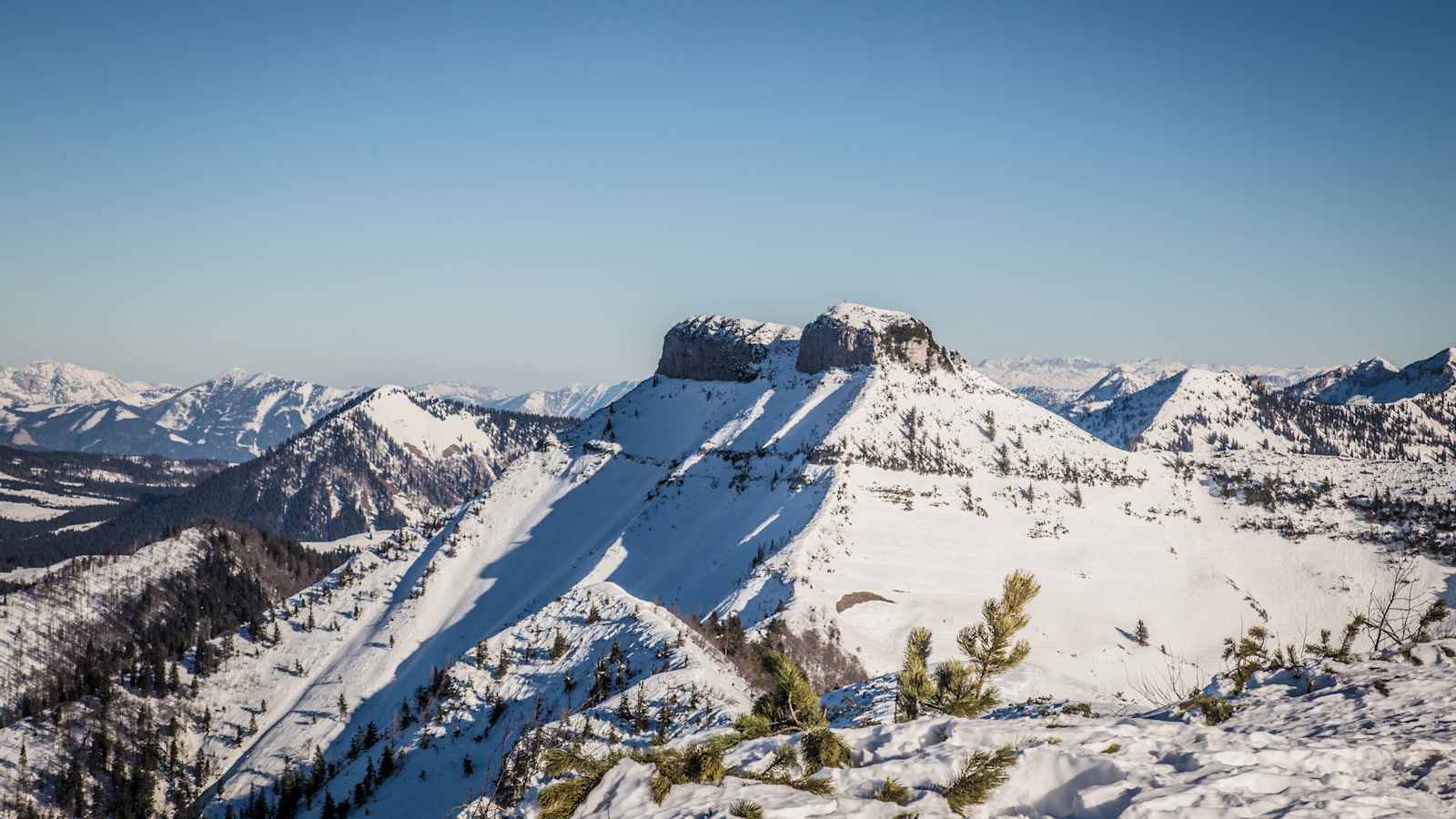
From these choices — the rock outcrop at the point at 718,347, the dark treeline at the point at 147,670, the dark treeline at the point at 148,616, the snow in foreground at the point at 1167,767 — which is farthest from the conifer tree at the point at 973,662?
the rock outcrop at the point at 718,347

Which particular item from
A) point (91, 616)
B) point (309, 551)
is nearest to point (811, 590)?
point (91, 616)

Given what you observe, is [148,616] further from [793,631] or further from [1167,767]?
[1167,767]

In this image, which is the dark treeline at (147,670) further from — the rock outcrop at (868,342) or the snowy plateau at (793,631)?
the rock outcrop at (868,342)

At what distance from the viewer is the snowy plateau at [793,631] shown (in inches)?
308

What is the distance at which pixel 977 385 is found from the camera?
135 metres

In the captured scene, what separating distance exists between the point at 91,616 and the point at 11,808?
6885 centimetres

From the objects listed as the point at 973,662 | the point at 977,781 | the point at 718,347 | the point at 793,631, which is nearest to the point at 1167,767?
the point at 977,781

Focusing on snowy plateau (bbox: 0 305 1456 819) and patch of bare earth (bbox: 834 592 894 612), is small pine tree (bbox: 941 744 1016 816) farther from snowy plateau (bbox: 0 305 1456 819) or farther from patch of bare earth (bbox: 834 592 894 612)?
patch of bare earth (bbox: 834 592 894 612)

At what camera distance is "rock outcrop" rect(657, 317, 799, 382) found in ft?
486

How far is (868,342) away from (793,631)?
81886 millimetres

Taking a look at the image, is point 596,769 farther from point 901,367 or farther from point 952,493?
point 901,367

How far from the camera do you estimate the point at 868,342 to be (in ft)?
424

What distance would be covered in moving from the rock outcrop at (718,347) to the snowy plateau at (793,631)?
3.23ft

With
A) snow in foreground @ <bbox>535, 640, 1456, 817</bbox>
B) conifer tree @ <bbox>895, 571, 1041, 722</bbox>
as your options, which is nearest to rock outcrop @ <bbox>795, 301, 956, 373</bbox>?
conifer tree @ <bbox>895, 571, 1041, 722</bbox>
